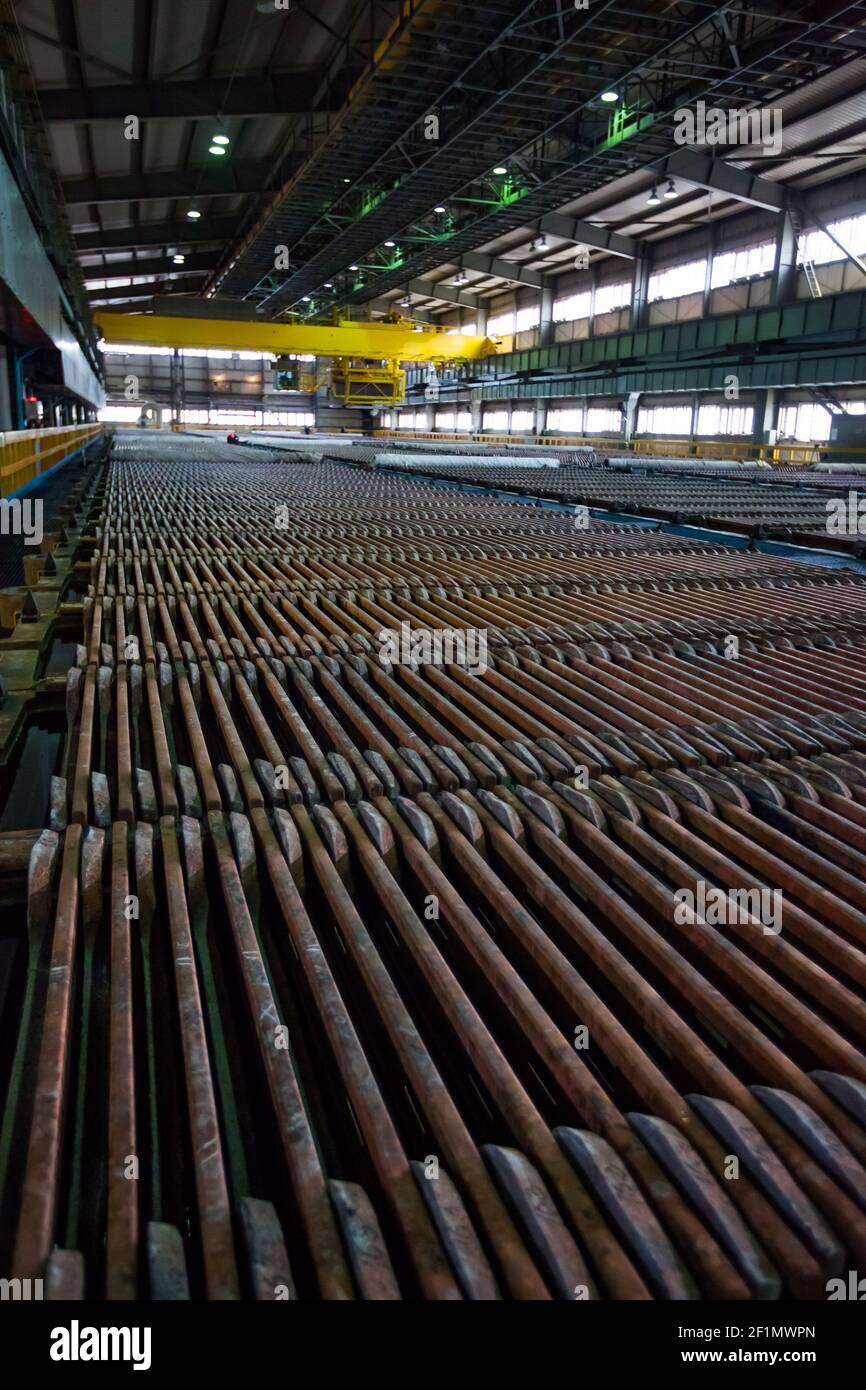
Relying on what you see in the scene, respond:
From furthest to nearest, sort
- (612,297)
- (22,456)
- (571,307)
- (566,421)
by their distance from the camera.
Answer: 1. (566,421)
2. (571,307)
3. (612,297)
4. (22,456)

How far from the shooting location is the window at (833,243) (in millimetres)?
21312

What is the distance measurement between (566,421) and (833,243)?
14943 millimetres

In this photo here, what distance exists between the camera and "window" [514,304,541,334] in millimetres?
36119

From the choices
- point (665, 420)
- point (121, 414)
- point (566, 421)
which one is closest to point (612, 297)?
point (665, 420)

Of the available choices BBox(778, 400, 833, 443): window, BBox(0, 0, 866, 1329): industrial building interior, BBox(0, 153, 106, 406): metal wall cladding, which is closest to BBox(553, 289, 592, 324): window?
BBox(778, 400, 833, 443): window

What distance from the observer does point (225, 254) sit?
28.6m

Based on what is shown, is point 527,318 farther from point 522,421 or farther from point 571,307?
point 522,421

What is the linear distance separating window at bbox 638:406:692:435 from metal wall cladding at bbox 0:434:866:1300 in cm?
2871

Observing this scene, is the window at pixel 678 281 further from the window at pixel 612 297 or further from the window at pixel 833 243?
the window at pixel 833 243

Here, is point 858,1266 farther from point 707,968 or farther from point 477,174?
point 477,174

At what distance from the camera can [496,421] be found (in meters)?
43.1

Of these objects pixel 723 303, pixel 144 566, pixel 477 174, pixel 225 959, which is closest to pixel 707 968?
A: pixel 225 959

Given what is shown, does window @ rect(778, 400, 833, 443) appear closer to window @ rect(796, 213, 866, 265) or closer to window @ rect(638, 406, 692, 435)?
window @ rect(796, 213, 866, 265)

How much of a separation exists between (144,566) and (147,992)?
373cm
